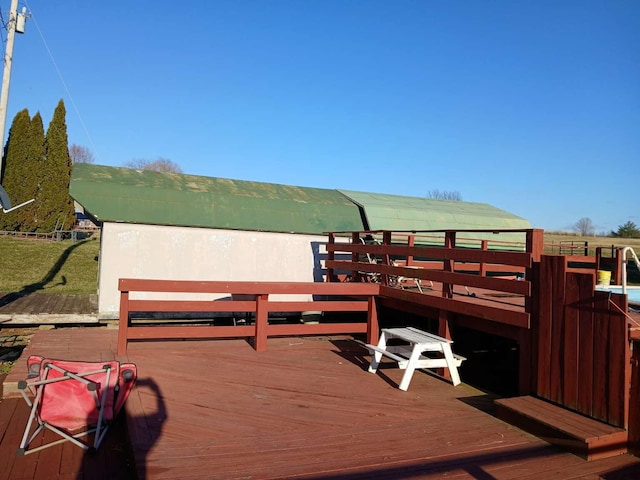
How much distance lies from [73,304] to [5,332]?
1378mm

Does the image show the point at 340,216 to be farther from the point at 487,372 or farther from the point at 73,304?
the point at 73,304

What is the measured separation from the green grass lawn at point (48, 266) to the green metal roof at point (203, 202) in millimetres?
6114

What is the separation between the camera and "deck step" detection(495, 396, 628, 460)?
3531 mm

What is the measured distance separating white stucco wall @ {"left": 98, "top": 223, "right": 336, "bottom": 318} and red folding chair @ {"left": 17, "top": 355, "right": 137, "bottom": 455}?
418 cm

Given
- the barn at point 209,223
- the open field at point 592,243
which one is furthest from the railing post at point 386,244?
the open field at point 592,243

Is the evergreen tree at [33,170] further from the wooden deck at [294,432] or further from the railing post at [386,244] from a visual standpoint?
the railing post at [386,244]

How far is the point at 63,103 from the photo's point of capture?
2620 cm

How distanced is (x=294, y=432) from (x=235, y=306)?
3.61 meters

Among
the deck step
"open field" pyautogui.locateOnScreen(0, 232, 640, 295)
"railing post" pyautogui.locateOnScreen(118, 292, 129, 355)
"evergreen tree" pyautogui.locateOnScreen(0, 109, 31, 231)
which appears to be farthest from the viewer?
"evergreen tree" pyautogui.locateOnScreen(0, 109, 31, 231)

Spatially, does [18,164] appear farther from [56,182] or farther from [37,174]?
[56,182]

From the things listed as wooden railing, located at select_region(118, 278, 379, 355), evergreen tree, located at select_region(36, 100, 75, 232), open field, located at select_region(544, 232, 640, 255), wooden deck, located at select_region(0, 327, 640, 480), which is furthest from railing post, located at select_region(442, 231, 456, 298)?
evergreen tree, located at select_region(36, 100, 75, 232)

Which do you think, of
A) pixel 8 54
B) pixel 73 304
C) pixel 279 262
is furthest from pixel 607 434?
pixel 8 54

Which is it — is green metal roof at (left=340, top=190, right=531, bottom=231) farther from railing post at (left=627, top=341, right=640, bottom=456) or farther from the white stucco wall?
railing post at (left=627, top=341, right=640, bottom=456)

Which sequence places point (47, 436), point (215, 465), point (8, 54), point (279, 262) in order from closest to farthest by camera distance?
point (215, 465) → point (47, 436) → point (8, 54) → point (279, 262)
